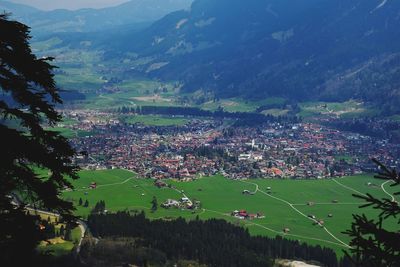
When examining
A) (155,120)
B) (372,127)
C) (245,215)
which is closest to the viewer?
(245,215)

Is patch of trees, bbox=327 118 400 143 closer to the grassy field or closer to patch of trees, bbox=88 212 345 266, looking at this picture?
the grassy field

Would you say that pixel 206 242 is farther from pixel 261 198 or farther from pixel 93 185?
pixel 93 185

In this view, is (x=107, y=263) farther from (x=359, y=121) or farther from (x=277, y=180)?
(x=359, y=121)

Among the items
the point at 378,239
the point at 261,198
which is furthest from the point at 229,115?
the point at 378,239

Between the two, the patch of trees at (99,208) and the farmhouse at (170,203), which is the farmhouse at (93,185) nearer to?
the patch of trees at (99,208)

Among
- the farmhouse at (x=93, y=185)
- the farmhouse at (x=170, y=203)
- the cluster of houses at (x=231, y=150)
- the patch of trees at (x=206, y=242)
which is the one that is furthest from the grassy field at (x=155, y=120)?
the patch of trees at (x=206, y=242)

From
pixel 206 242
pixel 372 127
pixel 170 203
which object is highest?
pixel 372 127

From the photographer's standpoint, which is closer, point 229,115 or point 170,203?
point 170,203

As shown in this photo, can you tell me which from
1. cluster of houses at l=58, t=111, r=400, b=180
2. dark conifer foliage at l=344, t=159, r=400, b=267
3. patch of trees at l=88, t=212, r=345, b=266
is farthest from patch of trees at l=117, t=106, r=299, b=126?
dark conifer foliage at l=344, t=159, r=400, b=267
